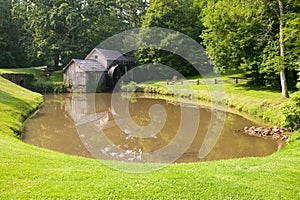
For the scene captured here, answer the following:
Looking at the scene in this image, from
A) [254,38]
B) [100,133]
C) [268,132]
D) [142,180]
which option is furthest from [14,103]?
[254,38]

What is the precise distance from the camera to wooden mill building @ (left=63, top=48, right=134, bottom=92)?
3512cm

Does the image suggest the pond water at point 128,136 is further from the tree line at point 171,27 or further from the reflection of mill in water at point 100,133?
the tree line at point 171,27

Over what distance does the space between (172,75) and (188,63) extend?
2688 millimetres

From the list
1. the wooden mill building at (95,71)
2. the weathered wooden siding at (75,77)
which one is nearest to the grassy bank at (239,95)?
the wooden mill building at (95,71)

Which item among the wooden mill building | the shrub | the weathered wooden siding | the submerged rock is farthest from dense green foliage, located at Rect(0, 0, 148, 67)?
the submerged rock

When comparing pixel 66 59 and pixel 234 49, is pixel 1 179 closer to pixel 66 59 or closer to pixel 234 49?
pixel 234 49

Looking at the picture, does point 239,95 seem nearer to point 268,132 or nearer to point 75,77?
point 268,132

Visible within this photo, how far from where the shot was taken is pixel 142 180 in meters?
6.36

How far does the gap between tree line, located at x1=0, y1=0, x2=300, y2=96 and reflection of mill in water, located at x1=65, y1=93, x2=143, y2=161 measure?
11039mm

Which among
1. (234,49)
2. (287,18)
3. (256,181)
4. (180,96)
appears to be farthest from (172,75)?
(256,181)

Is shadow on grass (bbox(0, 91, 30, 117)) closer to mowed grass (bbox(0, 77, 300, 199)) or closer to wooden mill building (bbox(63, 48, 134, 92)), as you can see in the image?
mowed grass (bbox(0, 77, 300, 199))

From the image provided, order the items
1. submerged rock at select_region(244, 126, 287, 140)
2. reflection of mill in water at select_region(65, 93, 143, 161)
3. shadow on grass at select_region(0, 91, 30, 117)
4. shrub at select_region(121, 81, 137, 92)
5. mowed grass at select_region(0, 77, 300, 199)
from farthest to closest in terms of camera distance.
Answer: shrub at select_region(121, 81, 137, 92), shadow on grass at select_region(0, 91, 30, 117), submerged rock at select_region(244, 126, 287, 140), reflection of mill in water at select_region(65, 93, 143, 161), mowed grass at select_region(0, 77, 300, 199)

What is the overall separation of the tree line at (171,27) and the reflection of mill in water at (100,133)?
11.0 meters

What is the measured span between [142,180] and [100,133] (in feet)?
29.1
